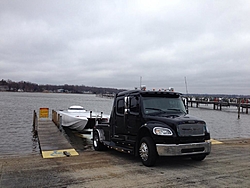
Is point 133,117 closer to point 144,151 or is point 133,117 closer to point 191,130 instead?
point 144,151

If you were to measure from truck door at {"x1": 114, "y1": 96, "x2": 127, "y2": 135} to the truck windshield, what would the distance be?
1135 mm

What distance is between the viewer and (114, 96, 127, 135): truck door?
912 cm

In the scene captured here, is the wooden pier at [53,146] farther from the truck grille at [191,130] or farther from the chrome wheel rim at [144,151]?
the truck grille at [191,130]

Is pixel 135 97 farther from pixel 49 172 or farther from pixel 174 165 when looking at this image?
pixel 49 172

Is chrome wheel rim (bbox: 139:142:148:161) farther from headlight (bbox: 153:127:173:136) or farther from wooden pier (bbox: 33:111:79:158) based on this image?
wooden pier (bbox: 33:111:79:158)

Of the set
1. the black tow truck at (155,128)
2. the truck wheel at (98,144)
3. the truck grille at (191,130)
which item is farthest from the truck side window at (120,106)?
the truck grille at (191,130)

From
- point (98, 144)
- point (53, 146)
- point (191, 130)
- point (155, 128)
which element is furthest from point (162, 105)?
point (53, 146)

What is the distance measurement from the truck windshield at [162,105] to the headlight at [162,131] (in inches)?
32.2

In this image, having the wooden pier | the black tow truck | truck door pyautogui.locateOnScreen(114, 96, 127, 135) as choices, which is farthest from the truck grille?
the wooden pier

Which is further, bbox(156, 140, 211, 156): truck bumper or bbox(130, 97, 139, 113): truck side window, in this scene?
bbox(130, 97, 139, 113): truck side window

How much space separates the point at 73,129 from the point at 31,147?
6536 mm

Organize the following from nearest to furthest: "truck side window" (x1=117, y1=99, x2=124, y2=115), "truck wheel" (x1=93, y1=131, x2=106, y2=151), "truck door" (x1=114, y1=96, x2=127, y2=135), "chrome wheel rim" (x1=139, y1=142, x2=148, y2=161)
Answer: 1. "chrome wheel rim" (x1=139, y1=142, x2=148, y2=161)
2. "truck door" (x1=114, y1=96, x2=127, y2=135)
3. "truck side window" (x1=117, y1=99, x2=124, y2=115)
4. "truck wheel" (x1=93, y1=131, x2=106, y2=151)

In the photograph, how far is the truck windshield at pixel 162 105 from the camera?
8.37 m

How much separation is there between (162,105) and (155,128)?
4.01 ft
